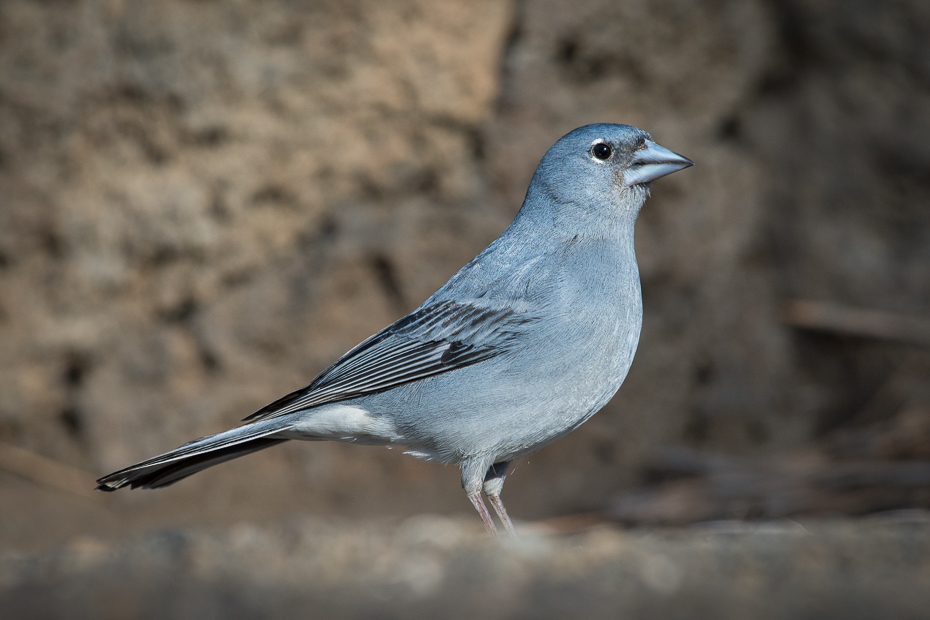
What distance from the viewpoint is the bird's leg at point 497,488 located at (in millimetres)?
3406

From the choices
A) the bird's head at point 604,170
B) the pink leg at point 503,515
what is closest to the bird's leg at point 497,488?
Answer: the pink leg at point 503,515

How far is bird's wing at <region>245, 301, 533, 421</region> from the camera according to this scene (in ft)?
11.0

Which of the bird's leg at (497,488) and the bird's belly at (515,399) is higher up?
the bird's belly at (515,399)

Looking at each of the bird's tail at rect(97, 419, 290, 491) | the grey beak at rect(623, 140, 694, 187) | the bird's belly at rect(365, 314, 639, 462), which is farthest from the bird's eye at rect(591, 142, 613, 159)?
the bird's tail at rect(97, 419, 290, 491)

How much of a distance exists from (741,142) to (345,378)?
4003 mm

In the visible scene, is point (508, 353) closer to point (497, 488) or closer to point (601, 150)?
point (497, 488)

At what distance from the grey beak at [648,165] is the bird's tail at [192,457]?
189 cm

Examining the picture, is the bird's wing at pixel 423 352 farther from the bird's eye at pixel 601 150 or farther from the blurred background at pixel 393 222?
the blurred background at pixel 393 222

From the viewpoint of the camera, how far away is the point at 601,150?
3613 mm

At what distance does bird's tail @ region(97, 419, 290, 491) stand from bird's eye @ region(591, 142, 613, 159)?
1815 mm

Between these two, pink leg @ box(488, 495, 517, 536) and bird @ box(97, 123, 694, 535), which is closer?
bird @ box(97, 123, 694, 535)

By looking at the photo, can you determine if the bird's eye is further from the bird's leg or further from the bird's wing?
the bird's leg

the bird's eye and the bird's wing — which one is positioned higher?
the bird's eye

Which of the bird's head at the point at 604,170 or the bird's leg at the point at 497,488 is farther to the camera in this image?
the bird's head at the point at 604,170
